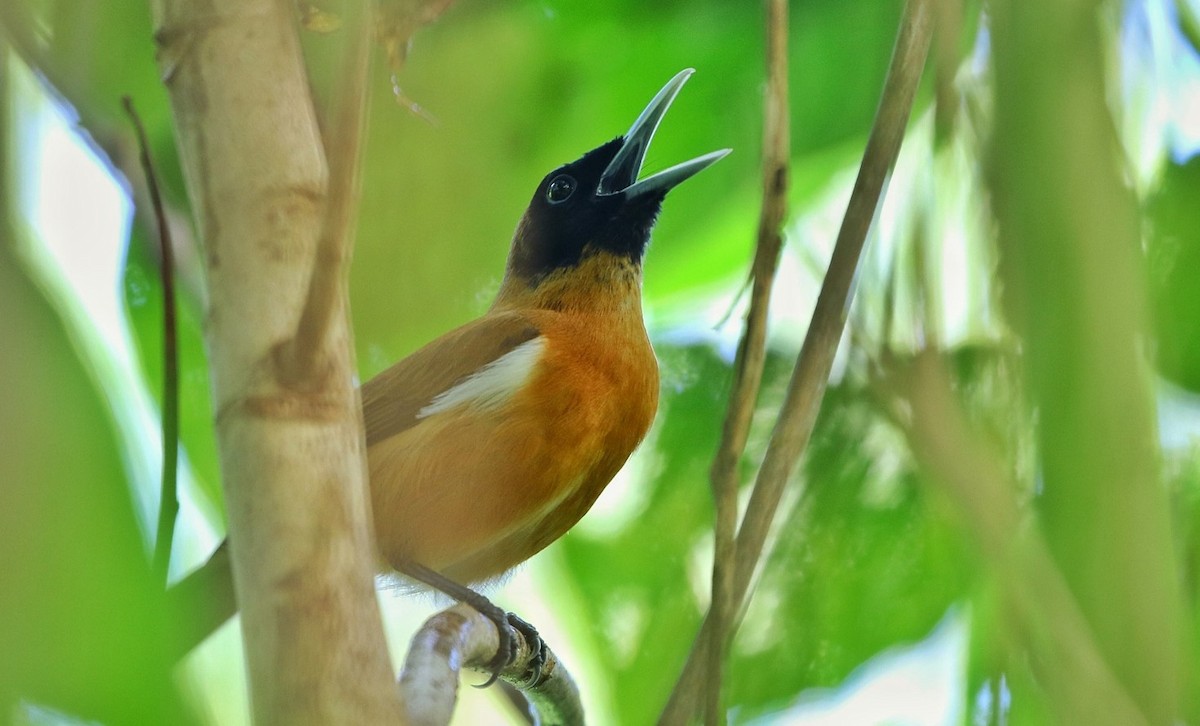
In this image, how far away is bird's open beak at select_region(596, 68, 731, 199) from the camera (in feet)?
9.31

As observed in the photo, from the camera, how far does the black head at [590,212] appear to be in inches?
139

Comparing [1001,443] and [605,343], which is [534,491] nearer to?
[605,343]

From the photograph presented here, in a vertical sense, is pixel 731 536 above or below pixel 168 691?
above

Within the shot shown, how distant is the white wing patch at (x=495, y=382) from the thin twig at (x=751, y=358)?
3.83 ft

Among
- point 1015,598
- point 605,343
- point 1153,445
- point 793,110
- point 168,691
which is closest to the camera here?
point 168,691

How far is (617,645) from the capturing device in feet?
8.37

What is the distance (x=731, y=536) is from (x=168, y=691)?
1152mm

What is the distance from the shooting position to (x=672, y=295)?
11.0ft

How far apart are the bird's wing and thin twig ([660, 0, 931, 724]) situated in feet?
4.91

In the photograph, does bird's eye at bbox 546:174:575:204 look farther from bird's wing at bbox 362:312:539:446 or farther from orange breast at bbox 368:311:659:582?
orange breast at bbox 368:311:659:582

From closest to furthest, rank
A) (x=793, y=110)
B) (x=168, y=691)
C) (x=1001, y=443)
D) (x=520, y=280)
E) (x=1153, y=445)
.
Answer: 1. (x=168, y=691)
2. (x=1153, y=445)
3. (x=1001, y=443)
4. (x=793, y=110)
5. (x=520, y=280)

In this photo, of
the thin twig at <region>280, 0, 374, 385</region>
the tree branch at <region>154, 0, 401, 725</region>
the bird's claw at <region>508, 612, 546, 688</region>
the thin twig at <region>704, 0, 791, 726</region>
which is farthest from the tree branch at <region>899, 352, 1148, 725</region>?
the bird's claw at <region>508, 612, 546, 688</region>

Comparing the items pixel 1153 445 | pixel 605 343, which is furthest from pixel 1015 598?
pixel 605 343

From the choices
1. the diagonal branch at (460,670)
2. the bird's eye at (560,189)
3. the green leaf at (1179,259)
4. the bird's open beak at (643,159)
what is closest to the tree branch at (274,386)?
the diagonal branch at (460,670)
